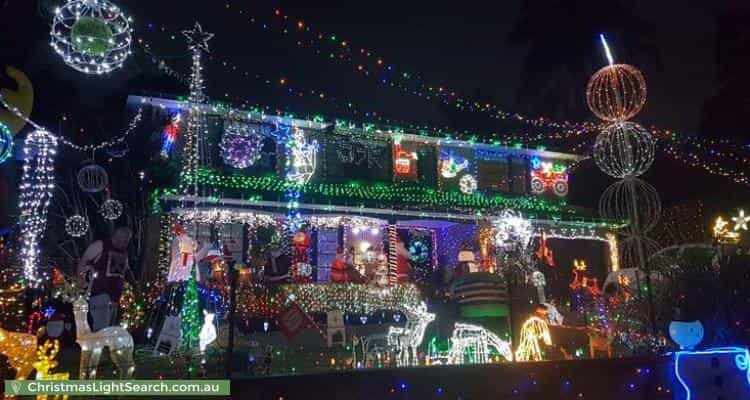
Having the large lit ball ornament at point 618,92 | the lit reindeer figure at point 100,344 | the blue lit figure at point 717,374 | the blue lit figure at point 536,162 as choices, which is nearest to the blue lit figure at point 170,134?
the lit reindeer figure at point 100,344

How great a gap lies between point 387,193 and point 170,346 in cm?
863

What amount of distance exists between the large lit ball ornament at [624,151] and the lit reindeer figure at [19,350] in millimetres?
10665

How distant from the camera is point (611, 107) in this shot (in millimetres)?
11758

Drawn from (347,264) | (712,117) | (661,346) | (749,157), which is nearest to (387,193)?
(347,264)

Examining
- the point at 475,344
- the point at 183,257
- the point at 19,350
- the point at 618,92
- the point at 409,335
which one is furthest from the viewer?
the point at 183,257

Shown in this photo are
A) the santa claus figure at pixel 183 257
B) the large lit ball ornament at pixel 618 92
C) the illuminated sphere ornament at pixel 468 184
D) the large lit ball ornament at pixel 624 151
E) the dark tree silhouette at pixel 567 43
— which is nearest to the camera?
the large lit ball ornament at pixel 618 92

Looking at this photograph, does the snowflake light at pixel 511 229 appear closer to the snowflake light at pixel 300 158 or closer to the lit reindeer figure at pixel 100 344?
the snowflake light at pixel 300 158

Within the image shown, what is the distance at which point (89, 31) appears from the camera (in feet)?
24.2

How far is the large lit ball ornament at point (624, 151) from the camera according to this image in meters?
12.0

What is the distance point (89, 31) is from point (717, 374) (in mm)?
9095

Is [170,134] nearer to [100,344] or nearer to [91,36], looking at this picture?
[91,36]

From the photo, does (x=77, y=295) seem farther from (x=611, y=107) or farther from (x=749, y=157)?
(x=749, y=157)

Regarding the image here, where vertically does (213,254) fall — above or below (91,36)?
below

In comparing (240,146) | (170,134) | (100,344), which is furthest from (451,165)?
(100,344)
